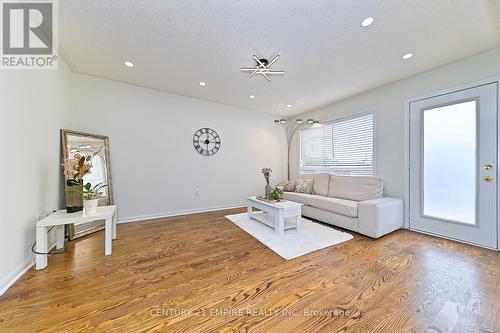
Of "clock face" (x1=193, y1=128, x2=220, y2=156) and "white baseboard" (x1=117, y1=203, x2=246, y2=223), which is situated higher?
"clock face" (x1=193, y1=128, x2=220, y2=156)

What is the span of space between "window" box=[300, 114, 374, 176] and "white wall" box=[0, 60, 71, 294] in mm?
4960

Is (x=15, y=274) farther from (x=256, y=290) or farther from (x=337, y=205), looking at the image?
(x=337, y=205)

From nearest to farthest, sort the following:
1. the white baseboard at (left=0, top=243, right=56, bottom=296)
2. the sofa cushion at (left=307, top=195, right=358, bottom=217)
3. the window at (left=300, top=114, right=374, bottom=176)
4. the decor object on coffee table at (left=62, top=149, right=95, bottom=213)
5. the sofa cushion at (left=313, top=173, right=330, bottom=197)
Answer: the white baseboard at (left=0, top=243, right=56, bottom=296) < the decor object on coffee table at (left=62, top=149, right=95, bottom=213) < the sofa cushion at (left=307, top=195, right=358, bottom=217) < the window at (left=300, top=114, right=374, bottom=176) < the sofa cushion at (left=313, top=173, right=330, bottom=197)

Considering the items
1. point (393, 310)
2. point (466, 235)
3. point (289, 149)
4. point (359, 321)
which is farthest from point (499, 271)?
point (289, 149)

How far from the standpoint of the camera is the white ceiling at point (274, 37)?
180 centimetres

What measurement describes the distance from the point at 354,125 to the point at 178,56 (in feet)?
11.8

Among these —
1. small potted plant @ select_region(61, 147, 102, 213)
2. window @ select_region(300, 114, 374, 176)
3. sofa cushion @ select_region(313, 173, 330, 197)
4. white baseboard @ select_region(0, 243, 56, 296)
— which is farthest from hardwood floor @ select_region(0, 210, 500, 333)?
window @ select_region(300, 114, 374, 176)

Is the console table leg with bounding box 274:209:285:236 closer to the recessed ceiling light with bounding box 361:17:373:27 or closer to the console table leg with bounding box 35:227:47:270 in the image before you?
the recessed ceiling light with bounding box 361:17:373:27

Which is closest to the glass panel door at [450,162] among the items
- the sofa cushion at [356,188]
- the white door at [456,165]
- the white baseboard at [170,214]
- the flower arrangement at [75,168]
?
the white door at [456,165]

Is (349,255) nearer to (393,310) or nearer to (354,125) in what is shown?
(393,310)

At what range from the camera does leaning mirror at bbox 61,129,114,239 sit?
109 inches

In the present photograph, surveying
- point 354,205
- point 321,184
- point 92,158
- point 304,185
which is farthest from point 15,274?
point 321,184

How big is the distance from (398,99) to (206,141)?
152 inches

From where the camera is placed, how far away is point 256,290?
1.60m
